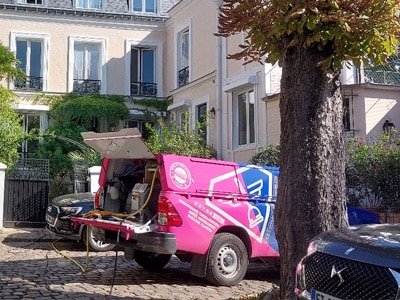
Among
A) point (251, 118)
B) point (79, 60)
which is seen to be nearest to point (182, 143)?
point (251, 118)

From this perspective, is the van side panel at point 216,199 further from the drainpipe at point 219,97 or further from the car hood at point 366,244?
the drainpipe at point 219,97

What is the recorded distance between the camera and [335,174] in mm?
5496

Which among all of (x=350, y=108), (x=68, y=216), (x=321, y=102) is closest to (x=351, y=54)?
(x=321, y=102)

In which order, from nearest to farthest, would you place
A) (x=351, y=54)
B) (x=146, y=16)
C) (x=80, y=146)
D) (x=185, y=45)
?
(x=351, y=54) → (x=80, y=146) → (x=185, y=45) → (x=146, y=16)

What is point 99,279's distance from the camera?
8.18 meters

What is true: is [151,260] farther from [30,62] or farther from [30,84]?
Answer: [30,62]

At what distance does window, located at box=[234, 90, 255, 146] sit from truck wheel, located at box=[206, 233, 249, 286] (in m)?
8.89

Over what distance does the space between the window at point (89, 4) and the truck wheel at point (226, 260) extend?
18019 mm

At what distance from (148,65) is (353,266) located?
2122cm

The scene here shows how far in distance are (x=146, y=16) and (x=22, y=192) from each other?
1144 centimetres

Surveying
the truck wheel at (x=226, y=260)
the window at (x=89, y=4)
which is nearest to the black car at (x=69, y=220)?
the truck wheel at (x=226, y=260)

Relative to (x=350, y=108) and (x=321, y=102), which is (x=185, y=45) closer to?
(x=350, y=108)

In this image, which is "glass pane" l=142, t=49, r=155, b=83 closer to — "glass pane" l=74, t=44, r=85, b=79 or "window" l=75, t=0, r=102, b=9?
"glass pane" l=74, t=44, r=85, b=79

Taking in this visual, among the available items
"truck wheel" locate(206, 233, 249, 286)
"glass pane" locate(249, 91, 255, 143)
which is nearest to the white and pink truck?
"truck wheel" locate(206, 233, 249, 286)
